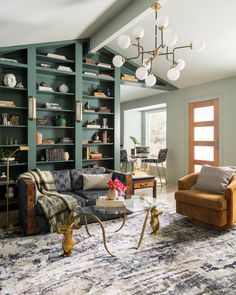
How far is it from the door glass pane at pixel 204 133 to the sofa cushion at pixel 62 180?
340 centimetres

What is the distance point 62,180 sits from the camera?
13.3 feet

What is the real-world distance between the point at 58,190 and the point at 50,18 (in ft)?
8.26

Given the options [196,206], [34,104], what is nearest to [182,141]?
[196,206]

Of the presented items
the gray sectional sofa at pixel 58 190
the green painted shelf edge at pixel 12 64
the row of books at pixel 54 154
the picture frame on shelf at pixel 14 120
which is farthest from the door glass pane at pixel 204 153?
the green painted shelf edge at pixel 12 64

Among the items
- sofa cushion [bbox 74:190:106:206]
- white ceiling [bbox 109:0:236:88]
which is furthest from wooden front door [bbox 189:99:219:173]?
sofa cushion [bbox 74:190:106:206]

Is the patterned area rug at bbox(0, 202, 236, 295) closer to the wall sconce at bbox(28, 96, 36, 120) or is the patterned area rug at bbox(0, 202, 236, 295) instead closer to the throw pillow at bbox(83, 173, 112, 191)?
the throw pillow at bbox(83, 173, 112, 191)

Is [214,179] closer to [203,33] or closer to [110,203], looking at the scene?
[110,203]

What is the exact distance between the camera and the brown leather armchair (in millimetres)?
3135

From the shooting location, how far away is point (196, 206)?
3.40 m

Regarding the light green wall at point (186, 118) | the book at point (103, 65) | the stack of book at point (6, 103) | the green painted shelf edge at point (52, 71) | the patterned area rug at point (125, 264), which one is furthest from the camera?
the light green wall at point (186, 118)

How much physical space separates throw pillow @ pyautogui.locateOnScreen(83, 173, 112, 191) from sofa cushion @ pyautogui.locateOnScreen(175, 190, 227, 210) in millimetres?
1192

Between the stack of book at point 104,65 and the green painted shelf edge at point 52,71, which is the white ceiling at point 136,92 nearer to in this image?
the stack of book at point 104,65

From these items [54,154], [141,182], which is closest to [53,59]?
[54,154]

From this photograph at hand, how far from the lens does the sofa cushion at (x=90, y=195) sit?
11.6ft
